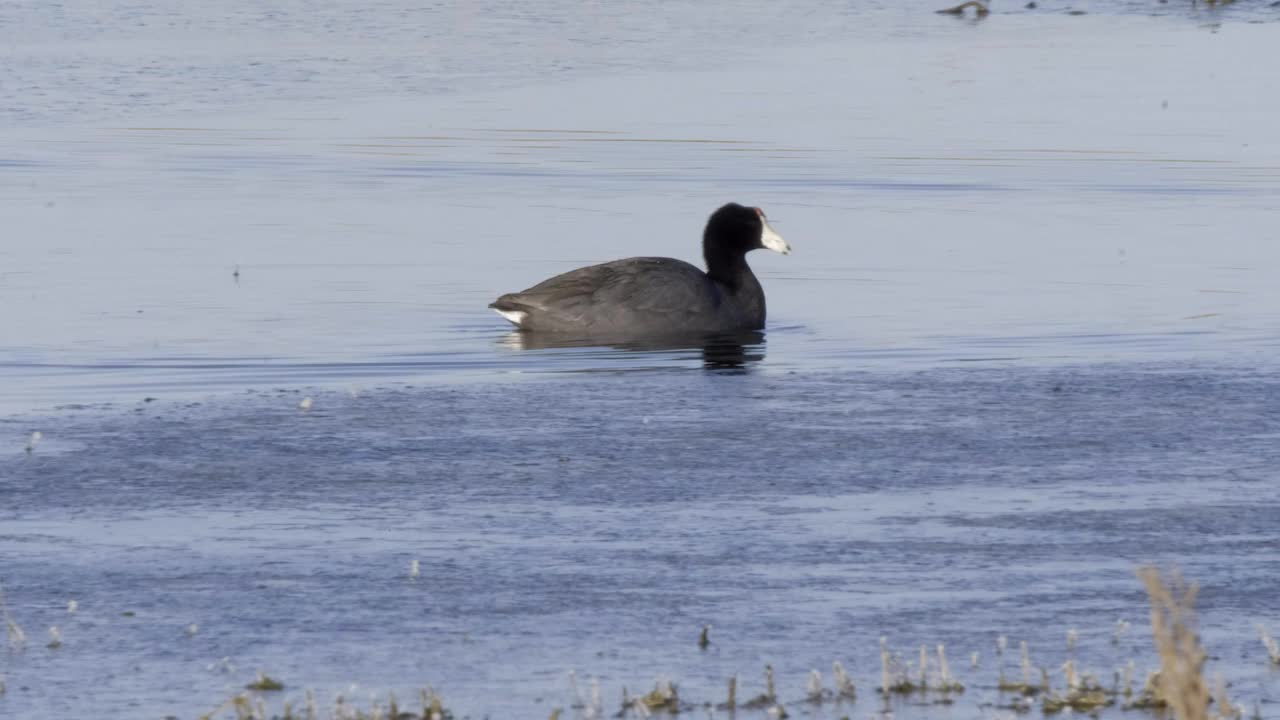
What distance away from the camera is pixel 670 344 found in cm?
1467

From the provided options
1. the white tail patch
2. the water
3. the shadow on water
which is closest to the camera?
the water

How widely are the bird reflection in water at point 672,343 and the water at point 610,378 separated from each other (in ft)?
0.31

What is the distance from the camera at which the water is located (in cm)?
740

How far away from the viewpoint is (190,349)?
1366 centimetres

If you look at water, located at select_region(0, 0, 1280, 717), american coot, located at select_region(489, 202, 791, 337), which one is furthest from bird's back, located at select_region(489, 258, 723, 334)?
water, located at select_region(0, 0, 1280, 717)

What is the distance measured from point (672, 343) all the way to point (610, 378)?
194 centimetres

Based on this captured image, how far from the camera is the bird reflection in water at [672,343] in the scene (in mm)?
14180

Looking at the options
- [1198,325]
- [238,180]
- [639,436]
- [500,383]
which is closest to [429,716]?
[639,436]

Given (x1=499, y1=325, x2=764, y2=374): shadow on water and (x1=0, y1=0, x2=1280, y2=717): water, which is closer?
(x1=0, y1=0, x2=1280, y2=717): water

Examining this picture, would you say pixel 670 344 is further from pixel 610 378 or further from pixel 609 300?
pixel 610 378

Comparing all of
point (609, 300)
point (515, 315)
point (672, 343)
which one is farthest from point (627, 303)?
point (515, 315)

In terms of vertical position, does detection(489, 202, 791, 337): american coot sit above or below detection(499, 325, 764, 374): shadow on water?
above

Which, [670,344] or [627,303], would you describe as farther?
[627,303]

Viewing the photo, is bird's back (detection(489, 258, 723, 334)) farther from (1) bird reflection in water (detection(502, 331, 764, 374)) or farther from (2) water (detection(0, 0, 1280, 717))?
(2) water (detection(0, 0, 1280, 717))
